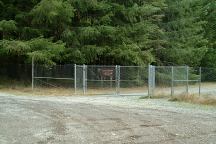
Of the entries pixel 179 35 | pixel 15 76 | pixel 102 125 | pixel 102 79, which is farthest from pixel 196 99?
pixel 179 35

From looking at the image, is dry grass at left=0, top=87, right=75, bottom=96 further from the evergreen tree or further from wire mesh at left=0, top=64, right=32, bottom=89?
the evergreen tree

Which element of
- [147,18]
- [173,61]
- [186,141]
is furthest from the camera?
[173,61]

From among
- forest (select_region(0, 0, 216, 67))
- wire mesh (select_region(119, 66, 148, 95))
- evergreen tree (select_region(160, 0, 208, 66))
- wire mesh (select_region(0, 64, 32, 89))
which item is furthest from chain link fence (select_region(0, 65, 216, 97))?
evergreen tree (select_region(160, 0, 208, 66))

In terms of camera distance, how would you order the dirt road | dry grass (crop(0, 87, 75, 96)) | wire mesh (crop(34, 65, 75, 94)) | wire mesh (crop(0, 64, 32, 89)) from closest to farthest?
1. the dirt road
2. dry grass (crop(0, 87, 75, 96))
3. wire mesh (crop(34, 65, 75, 94))
4. wire mesh (crop(0, 64, 32, 89))

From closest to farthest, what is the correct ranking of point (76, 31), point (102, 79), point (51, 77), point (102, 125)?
1. point (102, 125)
2. point (102, 79)
3. point (51, 77)
4. point (76, 31)

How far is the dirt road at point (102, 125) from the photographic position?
12086mm

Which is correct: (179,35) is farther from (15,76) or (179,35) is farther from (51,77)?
(51,77)

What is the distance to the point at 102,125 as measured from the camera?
47.3 ft

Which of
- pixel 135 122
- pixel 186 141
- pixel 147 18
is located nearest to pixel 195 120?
pixel 135 122

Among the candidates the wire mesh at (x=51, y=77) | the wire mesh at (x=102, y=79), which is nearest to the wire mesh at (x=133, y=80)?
the wire mesh at (x=102, y=79)

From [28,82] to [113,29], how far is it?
7067 millimetres

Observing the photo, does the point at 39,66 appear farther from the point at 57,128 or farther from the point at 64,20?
the point at 57,128

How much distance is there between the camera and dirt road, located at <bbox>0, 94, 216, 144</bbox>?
1209cm

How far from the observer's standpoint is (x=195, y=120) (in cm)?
1639
